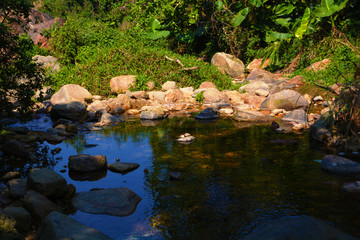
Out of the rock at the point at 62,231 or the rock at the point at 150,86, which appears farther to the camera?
the rock at the point at 150,86

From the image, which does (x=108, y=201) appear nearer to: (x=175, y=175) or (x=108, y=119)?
(x=175, y=175)

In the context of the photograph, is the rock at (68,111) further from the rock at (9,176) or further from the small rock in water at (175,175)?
the small rock in water at (175,175)

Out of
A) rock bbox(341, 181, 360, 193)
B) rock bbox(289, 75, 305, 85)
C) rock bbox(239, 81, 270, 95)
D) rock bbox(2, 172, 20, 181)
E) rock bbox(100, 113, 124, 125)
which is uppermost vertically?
rock bbox(289, 75, 305, 85)

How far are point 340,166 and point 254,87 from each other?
8279 millimetres

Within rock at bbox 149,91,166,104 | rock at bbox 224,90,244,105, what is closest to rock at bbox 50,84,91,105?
rock at bbox 149,91,166,104

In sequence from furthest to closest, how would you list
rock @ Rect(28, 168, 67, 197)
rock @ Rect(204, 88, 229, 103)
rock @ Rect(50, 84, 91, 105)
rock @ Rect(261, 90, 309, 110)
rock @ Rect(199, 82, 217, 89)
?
1. rock @ Rect(199, 82, 217, 89)
2. rock @ Rect(204, 88, 229, 103)
3. rock @ Rect(50, 84, 91, 105)
4. rock @ Rect(261, 90, 309, 110)
5. rock @ Rect(28, 168, 67, 197)

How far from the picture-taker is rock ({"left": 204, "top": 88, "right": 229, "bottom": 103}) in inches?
485

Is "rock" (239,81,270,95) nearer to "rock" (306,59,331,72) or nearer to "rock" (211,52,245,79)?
"rock" (306,59,331,72)

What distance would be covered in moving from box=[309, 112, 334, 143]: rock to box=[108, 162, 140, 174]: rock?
372 centimetres

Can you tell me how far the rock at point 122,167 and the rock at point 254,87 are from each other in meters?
8.15

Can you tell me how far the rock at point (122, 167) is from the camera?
5609 mm

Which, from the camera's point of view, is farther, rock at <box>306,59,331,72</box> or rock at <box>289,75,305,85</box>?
rock at <box>306,59,331,72</box>

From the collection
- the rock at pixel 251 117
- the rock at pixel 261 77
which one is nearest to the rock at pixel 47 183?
the rock at pixel 251 117

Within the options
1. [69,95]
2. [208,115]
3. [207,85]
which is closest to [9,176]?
[208,115]
